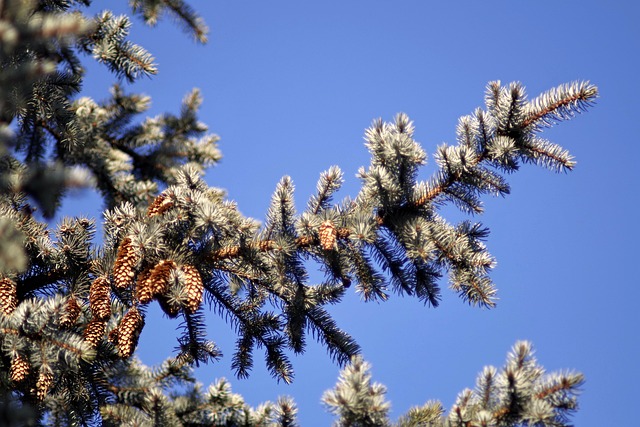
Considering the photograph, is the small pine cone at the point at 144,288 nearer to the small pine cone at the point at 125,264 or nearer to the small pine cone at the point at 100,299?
the small pine cone at the point at 125,264

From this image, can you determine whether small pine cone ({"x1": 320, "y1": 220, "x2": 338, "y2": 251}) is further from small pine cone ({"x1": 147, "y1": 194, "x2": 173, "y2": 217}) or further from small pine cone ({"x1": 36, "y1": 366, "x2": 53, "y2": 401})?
small pine cone ({"x1": 36, "y1": 366, "x2": 53, "y2": 401})

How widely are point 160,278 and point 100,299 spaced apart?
33cm

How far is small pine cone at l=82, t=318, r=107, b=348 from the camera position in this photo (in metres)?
3.42

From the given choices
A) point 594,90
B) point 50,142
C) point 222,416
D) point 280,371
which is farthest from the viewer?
point 50,142

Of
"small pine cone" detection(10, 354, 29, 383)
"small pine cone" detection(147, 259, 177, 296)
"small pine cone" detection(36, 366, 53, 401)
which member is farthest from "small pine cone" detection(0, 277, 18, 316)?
"small pine cone" detection(147, 259, 177, 296)

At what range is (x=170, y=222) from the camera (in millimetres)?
3598

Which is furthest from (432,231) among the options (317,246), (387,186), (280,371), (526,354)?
(280,371)

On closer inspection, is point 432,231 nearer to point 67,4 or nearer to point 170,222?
point 170,222

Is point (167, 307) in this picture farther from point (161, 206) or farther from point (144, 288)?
point (161, 206)

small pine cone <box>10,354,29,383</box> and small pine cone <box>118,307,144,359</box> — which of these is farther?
small pine cone <box>118,307,144,359</box>

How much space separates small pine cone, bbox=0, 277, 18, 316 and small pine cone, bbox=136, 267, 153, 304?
0.65 m

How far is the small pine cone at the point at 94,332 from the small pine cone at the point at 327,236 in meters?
1.16

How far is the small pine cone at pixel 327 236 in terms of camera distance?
136 inches

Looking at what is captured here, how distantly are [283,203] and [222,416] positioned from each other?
122cm
